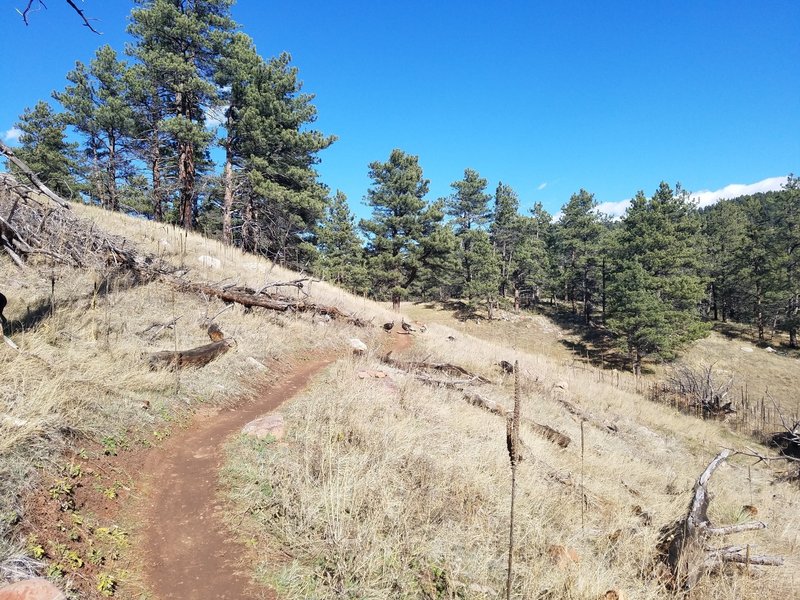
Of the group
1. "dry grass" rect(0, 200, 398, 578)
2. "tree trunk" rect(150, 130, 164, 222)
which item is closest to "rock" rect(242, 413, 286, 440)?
"dry grass" rect(0, 200, 398, 578)

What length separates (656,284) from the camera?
30359 mm

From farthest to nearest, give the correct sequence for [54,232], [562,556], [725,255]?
[725,255] → [54,232] → [562,556]

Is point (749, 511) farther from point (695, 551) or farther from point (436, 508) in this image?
point (436, 508)

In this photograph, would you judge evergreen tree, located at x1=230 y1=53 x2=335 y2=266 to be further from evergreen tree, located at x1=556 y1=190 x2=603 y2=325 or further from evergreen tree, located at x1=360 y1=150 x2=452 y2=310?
evergreen tree, located at x1=556 y1=190 x2=603 y2=325

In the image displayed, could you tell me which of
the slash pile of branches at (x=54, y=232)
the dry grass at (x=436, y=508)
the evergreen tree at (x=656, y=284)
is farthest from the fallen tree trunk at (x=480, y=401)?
the evergreen tree at (x=656, y=284)

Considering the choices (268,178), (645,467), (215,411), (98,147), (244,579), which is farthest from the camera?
(98,147)

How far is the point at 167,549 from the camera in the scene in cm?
333

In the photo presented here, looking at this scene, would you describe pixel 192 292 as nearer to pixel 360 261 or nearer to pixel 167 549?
pixel 167 549

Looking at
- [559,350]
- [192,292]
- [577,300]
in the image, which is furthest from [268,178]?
[577,300]

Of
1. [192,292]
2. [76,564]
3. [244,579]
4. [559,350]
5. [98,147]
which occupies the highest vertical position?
[98,147]

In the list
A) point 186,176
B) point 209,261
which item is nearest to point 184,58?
point 186,176

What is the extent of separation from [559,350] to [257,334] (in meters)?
33.1

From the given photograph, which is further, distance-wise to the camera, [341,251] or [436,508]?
[341,251]

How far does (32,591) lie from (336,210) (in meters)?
39.5
